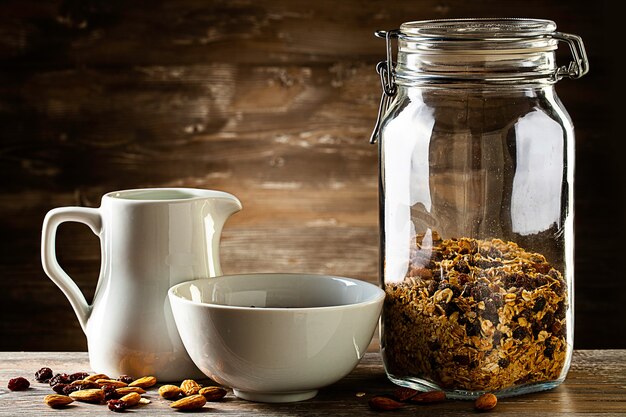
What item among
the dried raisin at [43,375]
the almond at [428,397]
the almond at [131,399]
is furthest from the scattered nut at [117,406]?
the almond at [428,397]

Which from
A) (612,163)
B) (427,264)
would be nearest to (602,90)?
(612,163)

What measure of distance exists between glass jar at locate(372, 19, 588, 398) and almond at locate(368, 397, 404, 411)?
0.06 metres

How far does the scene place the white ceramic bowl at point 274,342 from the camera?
32.0 inches

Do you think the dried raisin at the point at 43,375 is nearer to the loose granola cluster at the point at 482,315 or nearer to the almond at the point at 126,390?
the almond at the point at 126,390

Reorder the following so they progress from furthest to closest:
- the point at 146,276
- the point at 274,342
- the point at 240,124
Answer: the point at 240,124 < the point at 146,276 < the point at 274,342

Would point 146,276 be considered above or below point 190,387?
above

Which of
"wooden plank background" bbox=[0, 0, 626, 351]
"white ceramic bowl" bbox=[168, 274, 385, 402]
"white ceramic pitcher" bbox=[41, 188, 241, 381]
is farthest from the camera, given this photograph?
"wooden plank background" bbox=[0, 0, 626, 351]

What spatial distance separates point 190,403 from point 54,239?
250 millimetres

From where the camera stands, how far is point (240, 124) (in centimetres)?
175

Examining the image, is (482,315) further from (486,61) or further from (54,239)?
(54,239)

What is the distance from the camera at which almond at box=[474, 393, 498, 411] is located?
0.82m

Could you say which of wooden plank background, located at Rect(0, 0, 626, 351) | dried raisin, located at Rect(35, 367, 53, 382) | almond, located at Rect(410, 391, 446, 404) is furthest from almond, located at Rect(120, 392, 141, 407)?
wooden plank background, located at Rect(0, 0, 626, 351)

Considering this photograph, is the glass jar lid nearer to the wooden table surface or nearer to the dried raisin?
the wooden table surface

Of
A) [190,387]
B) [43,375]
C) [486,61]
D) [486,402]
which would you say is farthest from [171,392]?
[486,61]
